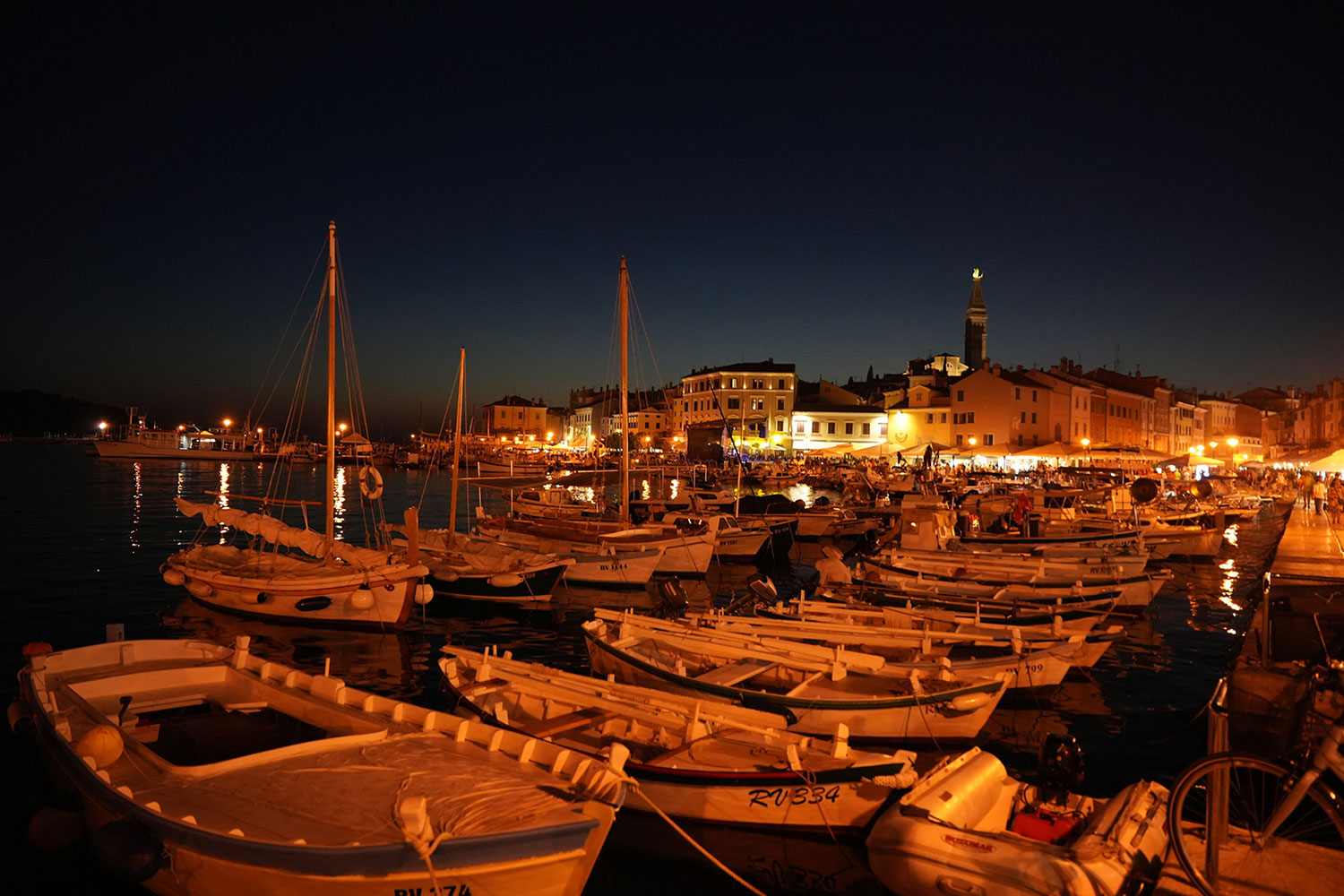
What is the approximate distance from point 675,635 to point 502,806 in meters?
6.45

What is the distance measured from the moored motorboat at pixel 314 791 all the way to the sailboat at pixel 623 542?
15.1 metres

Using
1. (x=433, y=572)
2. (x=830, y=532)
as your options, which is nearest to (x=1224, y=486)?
(x=830, y=532)

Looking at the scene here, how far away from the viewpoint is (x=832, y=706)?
32.2 ft

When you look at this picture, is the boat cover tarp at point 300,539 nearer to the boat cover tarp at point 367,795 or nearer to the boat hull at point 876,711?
the boat hull at point 876,711

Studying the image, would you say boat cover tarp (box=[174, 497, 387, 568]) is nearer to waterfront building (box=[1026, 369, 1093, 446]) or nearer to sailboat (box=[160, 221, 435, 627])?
sailboat (box=[160, 221, 435, 627])

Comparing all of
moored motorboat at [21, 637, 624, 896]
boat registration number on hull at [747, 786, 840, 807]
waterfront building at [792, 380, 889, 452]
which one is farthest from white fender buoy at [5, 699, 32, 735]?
waterfront building at [792, 380, 889, 452]

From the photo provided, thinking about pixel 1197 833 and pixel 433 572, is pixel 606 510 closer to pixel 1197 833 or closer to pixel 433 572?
pixel 433 572

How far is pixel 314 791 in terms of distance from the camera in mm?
6176

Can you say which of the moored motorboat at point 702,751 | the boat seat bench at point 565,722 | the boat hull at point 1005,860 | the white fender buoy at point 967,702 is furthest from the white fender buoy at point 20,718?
the white fender buoy at point 967,702

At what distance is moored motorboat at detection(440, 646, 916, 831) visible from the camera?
302 inches

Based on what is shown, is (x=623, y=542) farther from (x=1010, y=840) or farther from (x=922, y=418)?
(x=922, y=418)

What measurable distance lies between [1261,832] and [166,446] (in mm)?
151361

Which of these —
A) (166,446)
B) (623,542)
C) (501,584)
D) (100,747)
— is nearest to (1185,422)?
(623,542)

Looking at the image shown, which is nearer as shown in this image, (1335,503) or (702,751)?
(702,751)
